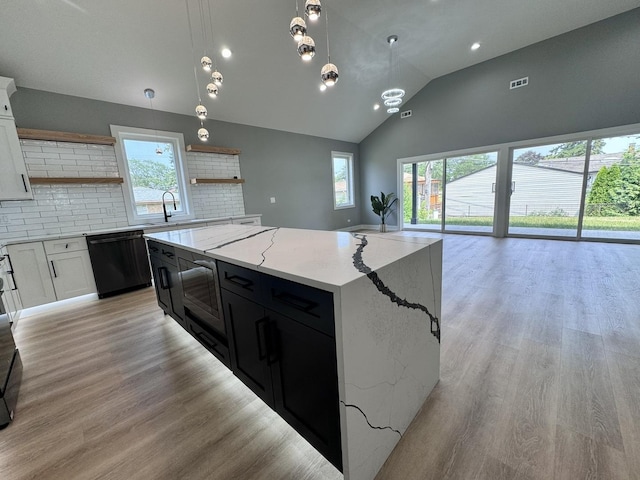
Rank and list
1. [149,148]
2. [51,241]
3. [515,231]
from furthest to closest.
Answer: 1. [515,231]
2. [149,148]
3. [51,241]

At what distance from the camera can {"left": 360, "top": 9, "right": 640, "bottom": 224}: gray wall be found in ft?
13.7

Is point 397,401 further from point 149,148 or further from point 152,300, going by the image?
point 149,148

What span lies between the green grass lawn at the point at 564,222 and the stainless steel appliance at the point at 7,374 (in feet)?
23.9

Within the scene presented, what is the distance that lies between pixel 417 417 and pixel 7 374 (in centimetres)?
245

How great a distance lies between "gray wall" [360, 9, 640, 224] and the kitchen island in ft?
18.2

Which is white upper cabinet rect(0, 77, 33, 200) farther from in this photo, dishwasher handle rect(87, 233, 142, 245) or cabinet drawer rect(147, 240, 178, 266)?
cabinet drawer rect(147, 240, 178, 266)

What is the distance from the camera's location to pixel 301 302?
0.97m

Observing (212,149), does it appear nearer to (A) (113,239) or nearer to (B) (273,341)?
(A) (113,239)

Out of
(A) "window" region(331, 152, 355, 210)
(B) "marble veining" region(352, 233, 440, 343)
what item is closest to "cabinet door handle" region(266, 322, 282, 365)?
(B) "marble veining" region(352, 233, 440, 343)

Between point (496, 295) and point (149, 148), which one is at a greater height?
point (149, 148)

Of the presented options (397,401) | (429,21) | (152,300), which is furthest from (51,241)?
(429,21)

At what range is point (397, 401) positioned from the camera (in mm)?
1194

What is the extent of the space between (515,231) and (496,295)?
3800 millimetres

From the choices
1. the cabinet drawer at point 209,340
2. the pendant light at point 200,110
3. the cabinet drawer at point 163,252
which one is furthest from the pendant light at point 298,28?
the cabinet drawer at point 209,340
